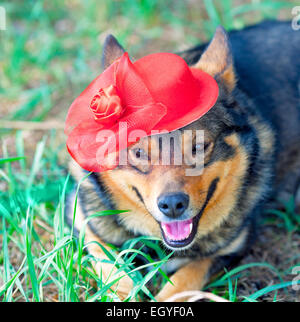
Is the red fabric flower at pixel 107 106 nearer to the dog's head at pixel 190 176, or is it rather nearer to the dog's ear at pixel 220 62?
the dog's head at pixel 190 176

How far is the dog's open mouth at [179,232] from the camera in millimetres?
2586

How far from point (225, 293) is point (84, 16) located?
4033 mm

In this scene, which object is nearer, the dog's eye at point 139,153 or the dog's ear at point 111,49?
the dog's eye at point 139,153

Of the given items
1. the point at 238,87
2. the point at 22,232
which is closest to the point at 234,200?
the point at 238,87

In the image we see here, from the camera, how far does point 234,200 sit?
2900mm

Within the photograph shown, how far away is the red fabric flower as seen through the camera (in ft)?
7.54

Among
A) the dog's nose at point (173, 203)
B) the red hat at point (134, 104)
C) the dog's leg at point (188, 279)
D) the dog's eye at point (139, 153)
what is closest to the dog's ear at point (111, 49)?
the red hat at point (134, 104)

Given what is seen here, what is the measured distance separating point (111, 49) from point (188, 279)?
4.89 feet

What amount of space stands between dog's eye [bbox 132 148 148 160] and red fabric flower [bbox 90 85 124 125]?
228mm

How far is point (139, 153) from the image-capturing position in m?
2.49

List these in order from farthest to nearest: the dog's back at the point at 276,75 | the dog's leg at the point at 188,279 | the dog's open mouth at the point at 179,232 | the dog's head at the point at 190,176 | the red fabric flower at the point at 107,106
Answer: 1. the dog's back at the point at 276,75
2. the dog's leg at the point at 188,279
3. the dog's open mouth at the point at 179,232
4. the dog's head at the point at 190,176
5. the red fabric flower at the point at 107,106

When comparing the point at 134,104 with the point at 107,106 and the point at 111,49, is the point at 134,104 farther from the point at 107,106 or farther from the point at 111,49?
the point at 111,49

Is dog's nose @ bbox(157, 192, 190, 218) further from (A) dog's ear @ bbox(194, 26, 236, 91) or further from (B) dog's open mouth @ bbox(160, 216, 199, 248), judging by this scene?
(A) dog's ear @ bbox(194, 26, 236, 91)

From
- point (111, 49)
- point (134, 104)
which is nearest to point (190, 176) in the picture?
point (134, 104)
